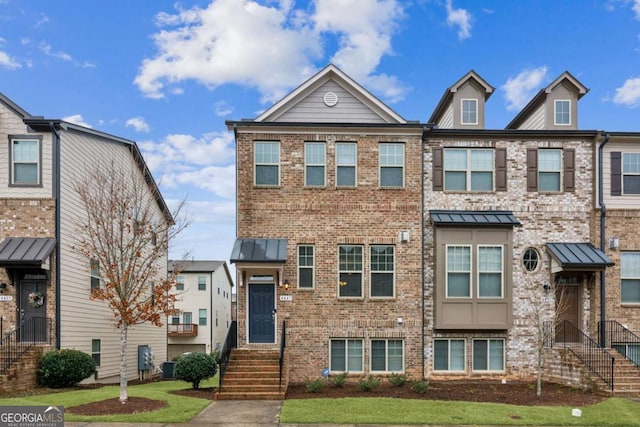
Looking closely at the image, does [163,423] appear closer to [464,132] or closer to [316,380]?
[316,380]

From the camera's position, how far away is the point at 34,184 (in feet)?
55.8

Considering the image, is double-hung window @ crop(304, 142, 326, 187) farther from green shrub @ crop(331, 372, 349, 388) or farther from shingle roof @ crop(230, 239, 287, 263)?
green shrub @ crop(331, 372, 349, 388)

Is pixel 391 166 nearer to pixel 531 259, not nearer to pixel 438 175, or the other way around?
pixel 438 175

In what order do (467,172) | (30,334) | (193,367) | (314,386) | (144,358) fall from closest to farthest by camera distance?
(314,386)
(193,367)
(30,334)
(467,172)
(144,358)

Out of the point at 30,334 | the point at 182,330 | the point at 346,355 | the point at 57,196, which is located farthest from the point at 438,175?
the point at 182,330

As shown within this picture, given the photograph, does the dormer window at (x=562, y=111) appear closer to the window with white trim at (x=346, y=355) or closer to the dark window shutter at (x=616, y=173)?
the dark window shutter at (x=616, y=173)

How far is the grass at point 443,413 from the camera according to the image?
1138 cm

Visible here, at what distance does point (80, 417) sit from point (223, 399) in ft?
12.0

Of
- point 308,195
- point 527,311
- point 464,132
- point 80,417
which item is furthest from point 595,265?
point 80,417

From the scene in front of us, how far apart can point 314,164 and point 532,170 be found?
7.14 meters

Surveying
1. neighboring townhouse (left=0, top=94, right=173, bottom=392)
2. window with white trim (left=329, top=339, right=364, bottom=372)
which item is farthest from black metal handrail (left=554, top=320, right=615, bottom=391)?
neighboring townhouse (left=0, top=94, right=173, bottom=392)

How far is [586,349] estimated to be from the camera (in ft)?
A: 54.5

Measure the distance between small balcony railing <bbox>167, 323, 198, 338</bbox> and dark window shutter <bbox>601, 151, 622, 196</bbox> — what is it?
32656mm

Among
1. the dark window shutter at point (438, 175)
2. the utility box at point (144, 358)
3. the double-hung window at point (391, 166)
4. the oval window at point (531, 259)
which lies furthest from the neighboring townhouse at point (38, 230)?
the oval window at point (531, 259)
